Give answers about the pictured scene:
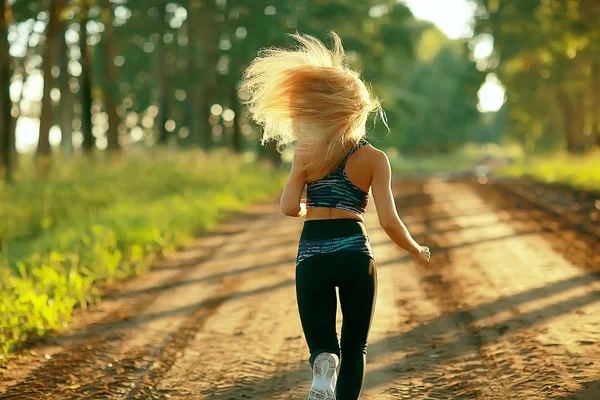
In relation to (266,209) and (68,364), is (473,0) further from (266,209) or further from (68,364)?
(68,364)

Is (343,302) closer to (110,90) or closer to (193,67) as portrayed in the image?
(110,90)

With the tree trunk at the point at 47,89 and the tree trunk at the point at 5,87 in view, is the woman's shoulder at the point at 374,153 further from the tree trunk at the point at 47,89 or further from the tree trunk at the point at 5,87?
the tree trunk at the point at 5,87

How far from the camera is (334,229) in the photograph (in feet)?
13.6

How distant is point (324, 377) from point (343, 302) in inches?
15.5

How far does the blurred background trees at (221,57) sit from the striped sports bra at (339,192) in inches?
682

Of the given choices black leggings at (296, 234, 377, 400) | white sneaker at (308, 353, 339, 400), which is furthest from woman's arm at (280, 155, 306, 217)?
white sneaker at (308, 353, 339, 400)

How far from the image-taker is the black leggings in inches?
162

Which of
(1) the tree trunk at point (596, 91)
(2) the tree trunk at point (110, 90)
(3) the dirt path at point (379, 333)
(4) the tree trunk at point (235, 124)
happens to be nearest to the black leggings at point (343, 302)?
(3) the dirt path at point (379, 333)

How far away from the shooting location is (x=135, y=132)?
216ft

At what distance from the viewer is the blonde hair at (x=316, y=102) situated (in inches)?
161

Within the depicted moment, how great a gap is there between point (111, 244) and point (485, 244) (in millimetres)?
5544

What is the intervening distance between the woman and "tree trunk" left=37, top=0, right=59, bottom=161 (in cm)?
1729

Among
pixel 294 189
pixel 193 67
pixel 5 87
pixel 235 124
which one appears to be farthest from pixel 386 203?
pixel 235 124

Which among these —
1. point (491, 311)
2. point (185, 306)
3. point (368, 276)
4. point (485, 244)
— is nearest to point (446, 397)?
point (368, 276)
